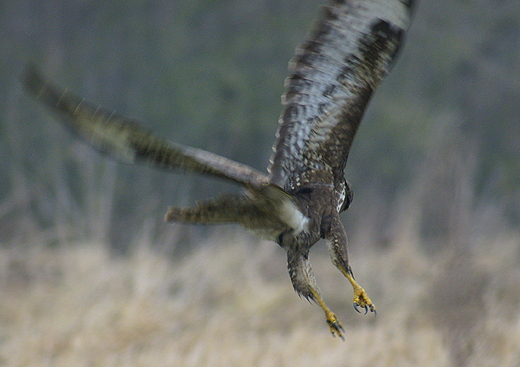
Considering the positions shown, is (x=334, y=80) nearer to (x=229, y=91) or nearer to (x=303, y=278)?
(x=303, y=278)

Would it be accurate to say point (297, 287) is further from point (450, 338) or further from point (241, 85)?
point (241, 85)

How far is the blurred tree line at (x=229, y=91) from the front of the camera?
34.3ft

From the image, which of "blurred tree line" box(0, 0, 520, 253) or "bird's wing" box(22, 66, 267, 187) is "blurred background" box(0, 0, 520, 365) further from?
"bird's wing" box(22, 66, 267, 187)

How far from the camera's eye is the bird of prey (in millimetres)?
2877

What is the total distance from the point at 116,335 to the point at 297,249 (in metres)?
3.40

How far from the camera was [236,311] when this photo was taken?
7418 mm

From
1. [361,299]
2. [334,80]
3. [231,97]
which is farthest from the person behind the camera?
[231,97]

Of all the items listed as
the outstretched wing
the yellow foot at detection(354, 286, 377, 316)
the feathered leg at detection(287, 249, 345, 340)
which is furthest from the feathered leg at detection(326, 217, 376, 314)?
the outstretched wing

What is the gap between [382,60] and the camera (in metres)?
3.38

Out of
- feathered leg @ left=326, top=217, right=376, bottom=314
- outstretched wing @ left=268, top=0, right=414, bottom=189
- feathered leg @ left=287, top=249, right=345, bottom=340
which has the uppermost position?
outstretched wing @ left=268, top=0, right=414, bottom=189

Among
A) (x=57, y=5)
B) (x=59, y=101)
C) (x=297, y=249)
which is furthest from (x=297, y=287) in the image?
(x=57, y=5)

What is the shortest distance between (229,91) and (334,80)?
816cm

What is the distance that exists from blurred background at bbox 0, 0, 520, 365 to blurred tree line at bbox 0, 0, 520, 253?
0.02 m

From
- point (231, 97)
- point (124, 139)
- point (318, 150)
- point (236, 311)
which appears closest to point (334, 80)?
point (318, 150)
